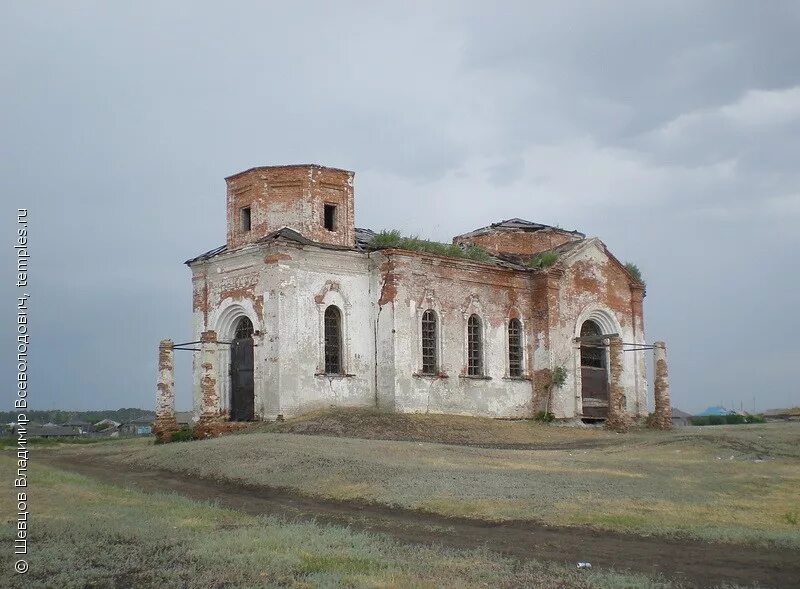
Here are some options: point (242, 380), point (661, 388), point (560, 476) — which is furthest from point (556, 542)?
point (661, 388)

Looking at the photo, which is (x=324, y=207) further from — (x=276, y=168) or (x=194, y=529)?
(x=194, y=529)

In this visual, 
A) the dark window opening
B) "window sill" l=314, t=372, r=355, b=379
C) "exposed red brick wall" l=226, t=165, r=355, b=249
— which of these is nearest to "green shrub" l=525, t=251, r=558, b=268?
"exposed red brick wall" l=226, t=165, r=355, b=249

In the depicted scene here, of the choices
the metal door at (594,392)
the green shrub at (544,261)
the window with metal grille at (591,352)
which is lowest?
the metal door at (594,392)

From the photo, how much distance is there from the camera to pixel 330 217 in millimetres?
28719

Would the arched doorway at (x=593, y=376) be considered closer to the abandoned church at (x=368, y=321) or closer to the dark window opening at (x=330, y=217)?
the abandoned church at (x=368, y=321)

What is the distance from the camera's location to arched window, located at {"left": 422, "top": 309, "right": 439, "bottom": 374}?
93.5ft

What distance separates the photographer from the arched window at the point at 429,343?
28484 millimetres

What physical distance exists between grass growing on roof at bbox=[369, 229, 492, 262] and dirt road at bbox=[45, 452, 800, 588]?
563 inches

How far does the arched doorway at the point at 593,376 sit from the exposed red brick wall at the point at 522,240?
3944 mm

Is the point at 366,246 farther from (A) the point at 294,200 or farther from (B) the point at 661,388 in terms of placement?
(B) the point at 661,388

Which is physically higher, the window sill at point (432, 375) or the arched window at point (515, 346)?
the arched window at point (515, 346)

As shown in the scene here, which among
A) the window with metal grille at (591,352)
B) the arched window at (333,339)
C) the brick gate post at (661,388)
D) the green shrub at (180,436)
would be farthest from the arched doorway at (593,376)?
the green shrub at (180,436)

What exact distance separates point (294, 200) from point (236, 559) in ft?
65.1

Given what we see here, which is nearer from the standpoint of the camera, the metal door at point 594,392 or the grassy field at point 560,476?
the grassy field at point 560,476
